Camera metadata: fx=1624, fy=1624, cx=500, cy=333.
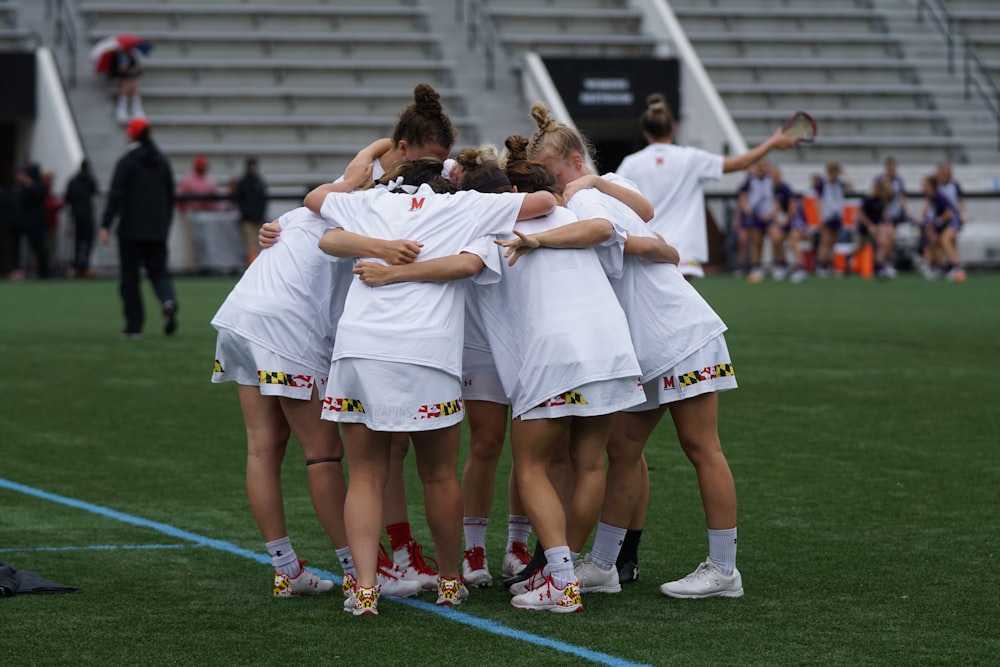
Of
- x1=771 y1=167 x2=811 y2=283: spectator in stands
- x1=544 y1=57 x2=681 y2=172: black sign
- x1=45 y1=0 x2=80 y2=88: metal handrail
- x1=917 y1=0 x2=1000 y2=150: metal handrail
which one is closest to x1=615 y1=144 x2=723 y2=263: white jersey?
x1=771 y1=167 x2=811 y2=283: spectator in stands

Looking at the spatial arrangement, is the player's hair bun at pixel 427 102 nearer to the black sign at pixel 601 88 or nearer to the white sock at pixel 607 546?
the white sock at pixel 607 546

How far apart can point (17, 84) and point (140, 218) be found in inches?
556

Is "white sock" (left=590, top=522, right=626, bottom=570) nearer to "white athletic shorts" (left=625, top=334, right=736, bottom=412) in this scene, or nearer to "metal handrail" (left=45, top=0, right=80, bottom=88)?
"white athletic shorts" (left=625, top=334, right=736, bottom=412)

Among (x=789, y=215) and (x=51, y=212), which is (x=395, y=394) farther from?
(x=51, y=212)

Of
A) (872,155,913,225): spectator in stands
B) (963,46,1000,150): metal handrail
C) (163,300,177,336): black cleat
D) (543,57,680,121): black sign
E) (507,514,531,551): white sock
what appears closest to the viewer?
(507,514,531,551): white sock

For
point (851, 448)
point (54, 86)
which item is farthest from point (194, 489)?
point (54, 86)

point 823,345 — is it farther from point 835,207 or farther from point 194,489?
point 835,207

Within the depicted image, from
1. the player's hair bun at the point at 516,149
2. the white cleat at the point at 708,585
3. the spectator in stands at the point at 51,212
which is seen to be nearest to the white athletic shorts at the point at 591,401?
the white cleat at the point at 708,585

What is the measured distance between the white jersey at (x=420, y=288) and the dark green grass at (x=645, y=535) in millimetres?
902

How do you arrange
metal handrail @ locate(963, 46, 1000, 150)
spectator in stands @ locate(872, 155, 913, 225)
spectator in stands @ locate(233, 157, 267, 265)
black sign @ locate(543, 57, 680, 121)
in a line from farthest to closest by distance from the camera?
metal handrail @ locate(963, 46, 1000, 150), black sign @ locate(543, 57, 680, 121), spectator in stands @ locate(872, 155, 913, 225), spectator in stands @ locate(233, 157, 267, 265)

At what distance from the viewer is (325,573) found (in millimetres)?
6113

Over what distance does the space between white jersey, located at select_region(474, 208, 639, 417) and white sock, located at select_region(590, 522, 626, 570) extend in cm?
61

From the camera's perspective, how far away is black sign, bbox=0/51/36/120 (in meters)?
27.5

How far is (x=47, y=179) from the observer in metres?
26.4
